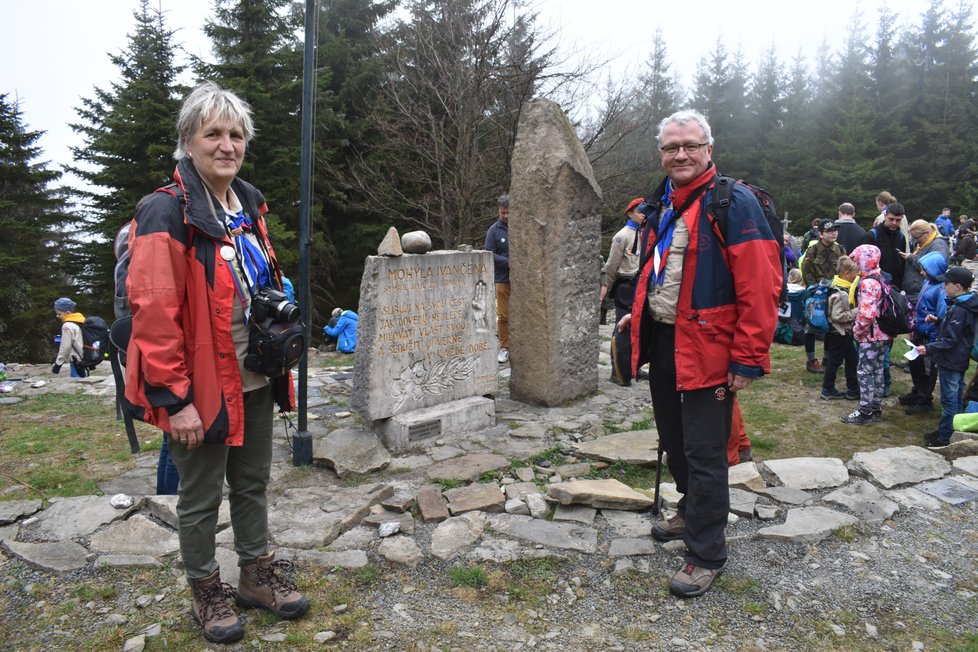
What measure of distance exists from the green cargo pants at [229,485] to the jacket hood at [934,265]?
264 inches

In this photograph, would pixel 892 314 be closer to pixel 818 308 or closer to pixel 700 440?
pixel 818 308

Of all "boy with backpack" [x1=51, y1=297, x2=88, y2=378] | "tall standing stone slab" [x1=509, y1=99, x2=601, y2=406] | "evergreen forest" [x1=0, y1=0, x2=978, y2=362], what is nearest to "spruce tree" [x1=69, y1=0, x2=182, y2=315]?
"evergreen forest" [x1=0, y1=0, x2=978, y2=362]

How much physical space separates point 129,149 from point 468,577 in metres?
15.7

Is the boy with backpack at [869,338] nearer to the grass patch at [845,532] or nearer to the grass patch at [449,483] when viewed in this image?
the grass patch at [845,532]

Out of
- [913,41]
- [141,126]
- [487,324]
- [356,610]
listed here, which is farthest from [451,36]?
[913,41]

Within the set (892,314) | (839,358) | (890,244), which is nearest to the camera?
(892,314)

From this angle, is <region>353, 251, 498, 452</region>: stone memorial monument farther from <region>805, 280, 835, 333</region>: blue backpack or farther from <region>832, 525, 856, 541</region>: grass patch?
<region>805, 280, 835, 333</region>: blue backpack

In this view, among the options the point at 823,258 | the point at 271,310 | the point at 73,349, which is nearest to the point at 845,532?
the point at 271,310

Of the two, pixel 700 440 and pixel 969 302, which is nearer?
pixel 700 440

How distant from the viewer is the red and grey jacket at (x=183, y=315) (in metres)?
2.32

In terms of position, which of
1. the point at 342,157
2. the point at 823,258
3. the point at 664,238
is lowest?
the point at 664,238

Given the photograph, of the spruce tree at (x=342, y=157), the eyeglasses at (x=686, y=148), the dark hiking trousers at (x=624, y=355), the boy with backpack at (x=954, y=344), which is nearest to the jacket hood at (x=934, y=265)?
the boy with backpack at (x=954, y=344)

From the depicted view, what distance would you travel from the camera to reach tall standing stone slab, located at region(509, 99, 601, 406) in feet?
20.5

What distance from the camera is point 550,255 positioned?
6250mm
